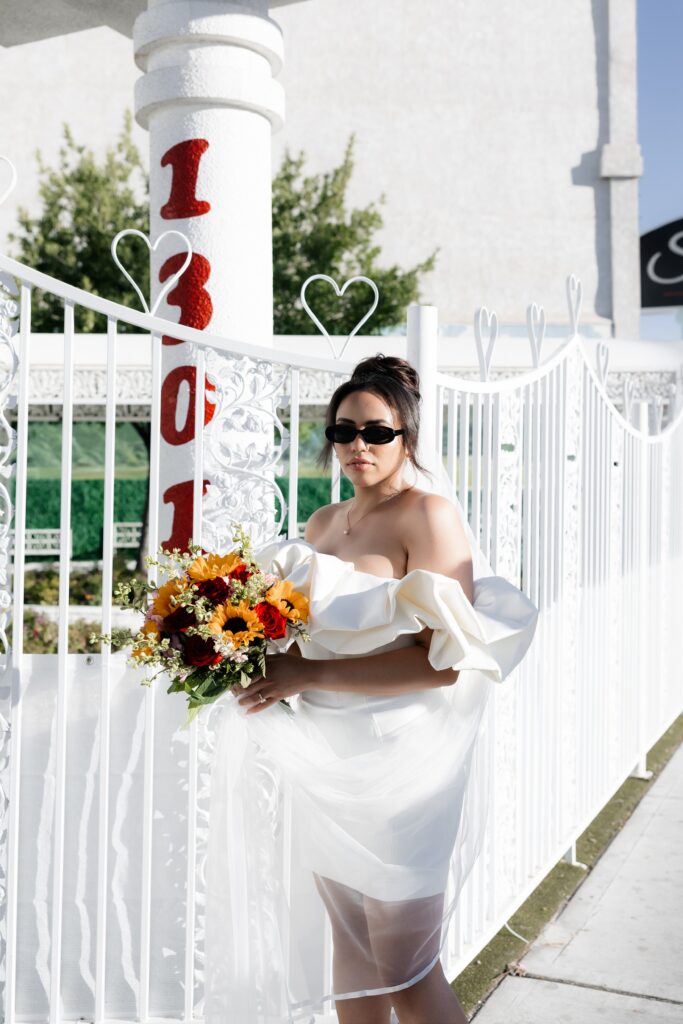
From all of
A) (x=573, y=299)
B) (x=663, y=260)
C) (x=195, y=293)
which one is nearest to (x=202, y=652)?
(x=573, y=299)

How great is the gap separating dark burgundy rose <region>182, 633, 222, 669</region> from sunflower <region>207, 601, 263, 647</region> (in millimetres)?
42

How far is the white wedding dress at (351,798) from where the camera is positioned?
7.23ft

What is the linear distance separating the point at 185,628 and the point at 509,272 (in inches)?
1048

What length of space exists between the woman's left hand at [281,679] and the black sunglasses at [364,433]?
1.68ft

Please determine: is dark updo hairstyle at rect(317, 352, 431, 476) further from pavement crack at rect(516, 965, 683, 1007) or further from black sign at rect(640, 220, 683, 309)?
black sign at rect(640, 220, 683, 309)

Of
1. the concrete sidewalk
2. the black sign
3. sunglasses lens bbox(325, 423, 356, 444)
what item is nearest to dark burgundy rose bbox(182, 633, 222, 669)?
sunglasses lens bbox(325, 423, 356, 444)

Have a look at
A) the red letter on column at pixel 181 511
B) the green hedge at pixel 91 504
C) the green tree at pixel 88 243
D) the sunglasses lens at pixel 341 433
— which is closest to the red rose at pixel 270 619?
the sunglasses lens at pixel 341 433

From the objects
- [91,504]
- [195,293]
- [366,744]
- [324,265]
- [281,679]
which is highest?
[324,265]

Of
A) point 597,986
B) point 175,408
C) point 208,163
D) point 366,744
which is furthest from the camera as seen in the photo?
point 208,163

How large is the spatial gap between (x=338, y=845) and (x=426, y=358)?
4.97 feet

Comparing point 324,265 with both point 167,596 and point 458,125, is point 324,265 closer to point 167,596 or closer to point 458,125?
point 458,125

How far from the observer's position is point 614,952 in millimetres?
3826

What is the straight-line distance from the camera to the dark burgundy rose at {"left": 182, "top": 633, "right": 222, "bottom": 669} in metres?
2.03

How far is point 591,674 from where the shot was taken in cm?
504
